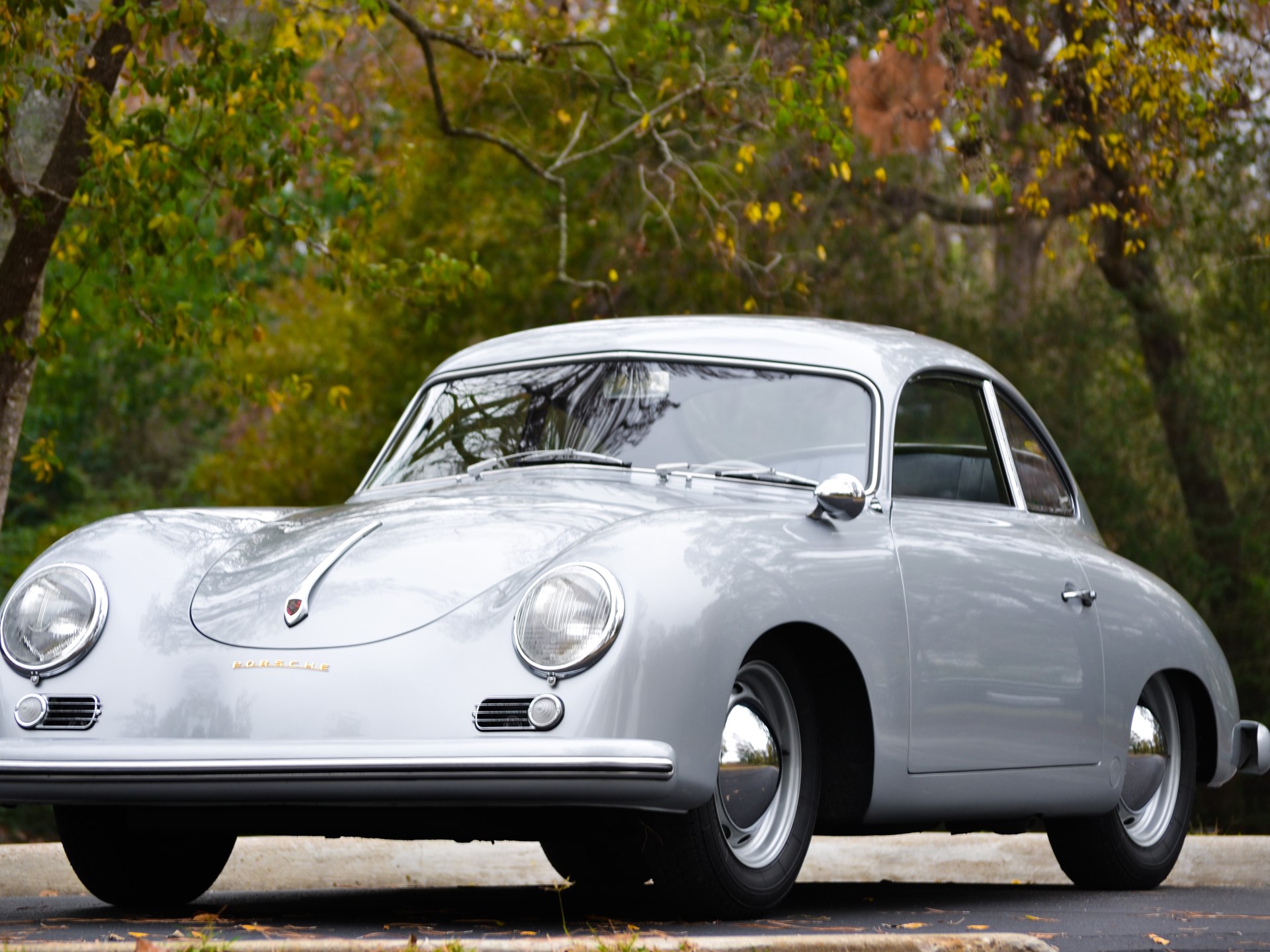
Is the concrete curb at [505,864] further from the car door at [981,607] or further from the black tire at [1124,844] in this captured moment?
the car door at [981,607]

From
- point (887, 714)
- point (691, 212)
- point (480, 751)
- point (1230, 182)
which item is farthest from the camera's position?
point (691, 212)

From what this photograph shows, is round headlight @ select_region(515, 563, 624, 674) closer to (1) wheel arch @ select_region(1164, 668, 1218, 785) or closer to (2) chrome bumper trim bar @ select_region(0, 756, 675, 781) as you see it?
(2) chrome bumper trim bar @ select_region(0, 756, 675, 781)

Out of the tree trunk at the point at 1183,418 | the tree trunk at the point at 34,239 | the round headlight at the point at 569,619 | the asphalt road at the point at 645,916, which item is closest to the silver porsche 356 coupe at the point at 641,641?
the round headlight at the point at 569,619

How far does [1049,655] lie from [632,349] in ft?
5.86

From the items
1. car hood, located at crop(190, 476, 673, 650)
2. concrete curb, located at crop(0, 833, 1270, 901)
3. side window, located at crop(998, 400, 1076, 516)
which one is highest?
side window, located at crop(998, 400, 1076, 516)

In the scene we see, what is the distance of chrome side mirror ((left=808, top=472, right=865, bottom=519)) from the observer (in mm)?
5426

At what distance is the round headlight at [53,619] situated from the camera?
498 cm

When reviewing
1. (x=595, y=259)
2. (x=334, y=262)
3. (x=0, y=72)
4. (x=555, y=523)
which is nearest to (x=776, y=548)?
(x=555, y=523)

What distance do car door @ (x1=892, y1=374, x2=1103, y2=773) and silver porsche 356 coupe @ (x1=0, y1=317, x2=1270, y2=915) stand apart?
0.02 m

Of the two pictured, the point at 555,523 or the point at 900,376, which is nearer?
the point at 555,523

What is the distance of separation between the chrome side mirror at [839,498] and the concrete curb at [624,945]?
1570 mm

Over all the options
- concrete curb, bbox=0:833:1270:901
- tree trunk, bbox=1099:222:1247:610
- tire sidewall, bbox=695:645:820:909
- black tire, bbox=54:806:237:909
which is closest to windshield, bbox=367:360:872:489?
tire sidewall, bbox=695:645:820:909

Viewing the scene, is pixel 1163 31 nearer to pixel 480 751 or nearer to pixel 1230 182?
pixel 1230 182

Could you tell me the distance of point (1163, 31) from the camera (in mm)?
11242
